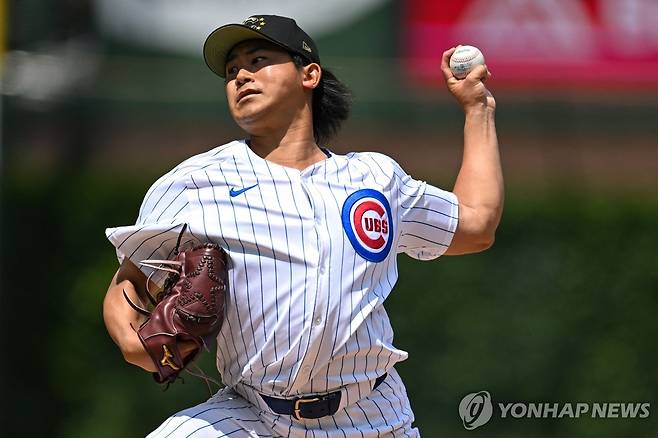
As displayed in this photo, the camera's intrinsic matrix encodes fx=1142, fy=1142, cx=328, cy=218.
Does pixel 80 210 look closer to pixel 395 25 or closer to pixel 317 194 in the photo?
pixel 395 25

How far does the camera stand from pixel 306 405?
295 cm

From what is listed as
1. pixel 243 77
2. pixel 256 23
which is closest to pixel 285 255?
pixel 243 77

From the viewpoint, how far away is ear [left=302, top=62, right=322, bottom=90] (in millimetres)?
3273

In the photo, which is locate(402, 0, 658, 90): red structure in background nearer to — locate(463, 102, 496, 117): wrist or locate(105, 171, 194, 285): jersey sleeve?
locate(463, 102, 496, 117): wrist

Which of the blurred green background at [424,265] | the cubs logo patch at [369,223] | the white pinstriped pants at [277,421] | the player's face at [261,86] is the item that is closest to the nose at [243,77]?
the player's face at [261,86]

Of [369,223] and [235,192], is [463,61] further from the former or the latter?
[235,192]

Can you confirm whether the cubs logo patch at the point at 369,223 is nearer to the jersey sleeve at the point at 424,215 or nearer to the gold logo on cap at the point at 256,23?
the jersey sleeve at the point at 424,215

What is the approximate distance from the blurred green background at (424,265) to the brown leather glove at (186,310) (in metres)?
3.10

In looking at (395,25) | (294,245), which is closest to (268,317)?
(294,245)

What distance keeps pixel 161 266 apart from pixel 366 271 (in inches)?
20.9

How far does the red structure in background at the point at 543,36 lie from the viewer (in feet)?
23.9

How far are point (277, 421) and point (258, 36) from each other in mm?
1043

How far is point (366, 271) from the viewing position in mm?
2975

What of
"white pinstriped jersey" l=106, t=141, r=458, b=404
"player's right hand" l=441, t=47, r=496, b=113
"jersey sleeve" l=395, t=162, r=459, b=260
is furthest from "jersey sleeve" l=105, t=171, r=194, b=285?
"player's right hand" l=441, t=47, r=496, b=113
